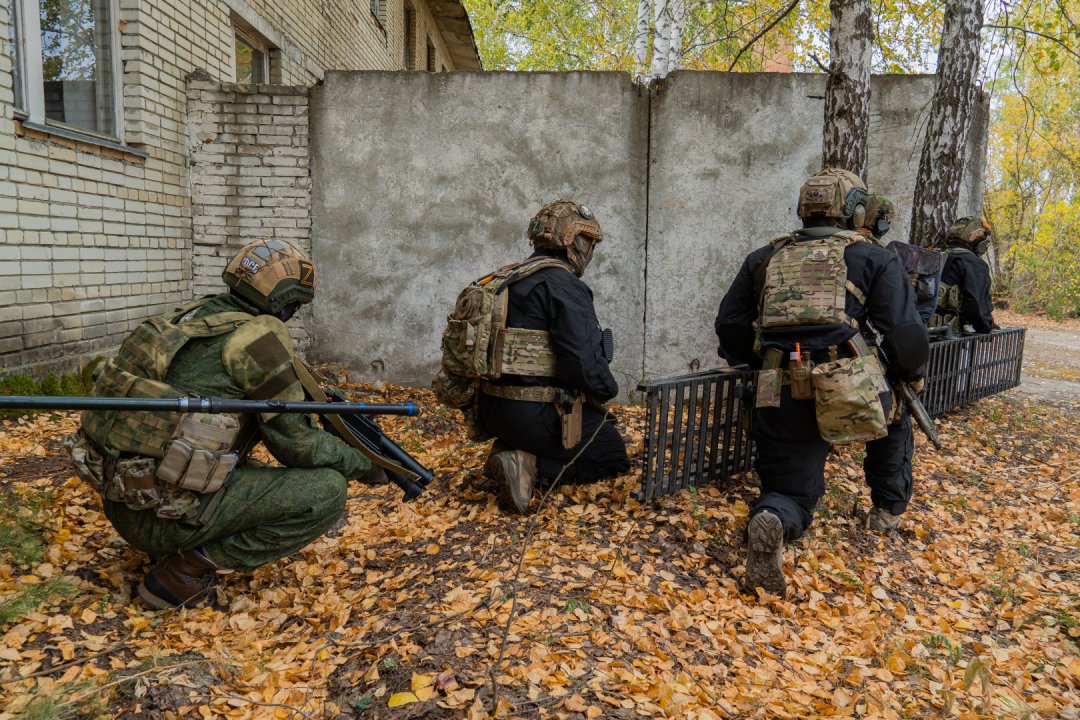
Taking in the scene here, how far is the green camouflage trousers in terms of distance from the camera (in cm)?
276

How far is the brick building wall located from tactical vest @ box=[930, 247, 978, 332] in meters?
6.04

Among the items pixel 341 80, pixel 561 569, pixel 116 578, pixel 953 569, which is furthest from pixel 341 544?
pixel 341 80

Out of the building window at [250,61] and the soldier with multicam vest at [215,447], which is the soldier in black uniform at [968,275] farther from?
the building window at [250,61]

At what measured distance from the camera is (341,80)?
6207 millimetres

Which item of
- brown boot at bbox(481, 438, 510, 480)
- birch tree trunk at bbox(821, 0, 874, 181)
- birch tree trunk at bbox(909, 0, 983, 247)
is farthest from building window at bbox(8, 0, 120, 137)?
birch tree trunk at bbox(909, 0, 983, 247)

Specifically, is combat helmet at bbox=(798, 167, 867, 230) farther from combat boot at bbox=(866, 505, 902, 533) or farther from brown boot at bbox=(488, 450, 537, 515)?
brown boot at bbox=(488, 450, 537, 515)

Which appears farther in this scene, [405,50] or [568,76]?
[405,50]

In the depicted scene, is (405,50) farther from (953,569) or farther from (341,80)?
(953,569)

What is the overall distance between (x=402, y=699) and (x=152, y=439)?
53.6 inches

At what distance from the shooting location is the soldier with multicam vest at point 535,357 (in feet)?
12.4

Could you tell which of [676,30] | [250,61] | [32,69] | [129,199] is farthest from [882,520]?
[676,30]

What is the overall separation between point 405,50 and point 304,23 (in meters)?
6.86

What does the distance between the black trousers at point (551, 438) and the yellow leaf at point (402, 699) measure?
1.82 metres

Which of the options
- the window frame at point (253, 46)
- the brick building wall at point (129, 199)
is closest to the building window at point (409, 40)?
the window frame at point (253, 46)
